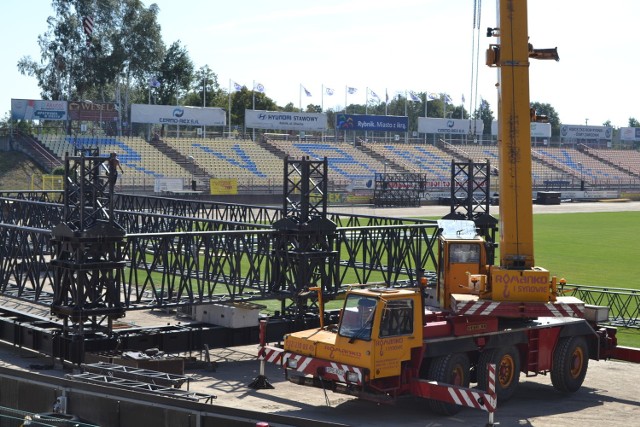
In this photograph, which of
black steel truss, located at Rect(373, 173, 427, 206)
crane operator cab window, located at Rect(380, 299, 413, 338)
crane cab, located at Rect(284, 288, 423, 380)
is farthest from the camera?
black steel truss, located at Rect(373, 173, 427, 206)

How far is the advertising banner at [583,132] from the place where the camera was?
16038 cm

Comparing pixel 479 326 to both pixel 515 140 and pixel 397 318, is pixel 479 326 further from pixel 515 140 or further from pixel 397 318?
pixel 515 140

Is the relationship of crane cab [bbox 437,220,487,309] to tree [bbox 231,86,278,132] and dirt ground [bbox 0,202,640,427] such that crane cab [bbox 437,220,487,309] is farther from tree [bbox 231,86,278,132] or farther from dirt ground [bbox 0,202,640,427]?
tree [bbox 231,86,278,132]

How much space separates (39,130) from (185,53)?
27614mm

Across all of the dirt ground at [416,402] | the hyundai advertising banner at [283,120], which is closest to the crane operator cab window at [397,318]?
the dirt ground at [416,402]

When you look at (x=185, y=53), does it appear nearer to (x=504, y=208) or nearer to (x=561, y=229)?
(x=561, y=229)

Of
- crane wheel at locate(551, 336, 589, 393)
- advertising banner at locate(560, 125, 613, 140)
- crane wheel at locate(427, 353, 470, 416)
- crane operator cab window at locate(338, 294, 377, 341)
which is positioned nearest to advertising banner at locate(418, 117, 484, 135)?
advertising banner at locate(560, 125, 613, 140)

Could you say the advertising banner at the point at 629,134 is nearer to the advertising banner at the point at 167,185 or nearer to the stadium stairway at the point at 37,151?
the advertising banner at the point at 167,185

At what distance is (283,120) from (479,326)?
323 ft

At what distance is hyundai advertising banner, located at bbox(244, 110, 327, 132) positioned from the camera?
4651 inches

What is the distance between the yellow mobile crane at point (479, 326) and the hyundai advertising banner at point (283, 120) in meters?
93.3

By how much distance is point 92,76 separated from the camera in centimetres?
11188

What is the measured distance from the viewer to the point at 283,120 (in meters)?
120

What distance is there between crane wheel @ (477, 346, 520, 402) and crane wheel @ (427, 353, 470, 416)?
74cm
